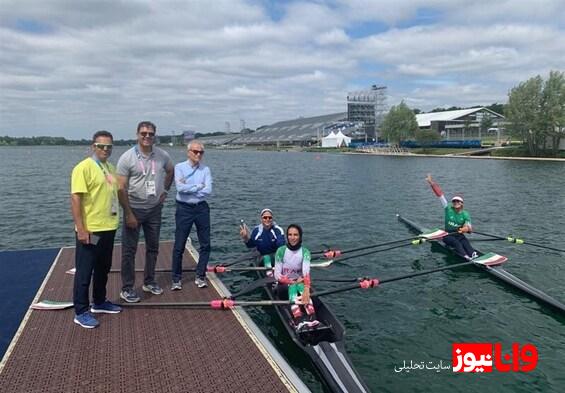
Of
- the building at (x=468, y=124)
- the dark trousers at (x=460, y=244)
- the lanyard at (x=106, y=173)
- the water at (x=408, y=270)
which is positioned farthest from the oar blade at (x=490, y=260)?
the building at (x=468, y=124)

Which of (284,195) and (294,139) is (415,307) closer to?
(284,195)

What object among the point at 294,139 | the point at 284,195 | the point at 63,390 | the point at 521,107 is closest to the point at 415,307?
the point at 63,390

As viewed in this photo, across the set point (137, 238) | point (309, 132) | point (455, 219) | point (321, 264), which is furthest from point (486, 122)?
point (137, 238)

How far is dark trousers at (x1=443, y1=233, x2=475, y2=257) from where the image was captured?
42.1ft

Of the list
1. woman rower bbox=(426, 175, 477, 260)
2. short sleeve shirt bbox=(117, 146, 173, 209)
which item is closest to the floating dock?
short sleeve shirt bbox=(117, 146, 173, 209)

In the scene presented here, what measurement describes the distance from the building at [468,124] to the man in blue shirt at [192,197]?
11201 cm

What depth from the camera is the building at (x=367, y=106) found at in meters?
160

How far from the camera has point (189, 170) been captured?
24.6ft

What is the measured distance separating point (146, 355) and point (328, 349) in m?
2.78

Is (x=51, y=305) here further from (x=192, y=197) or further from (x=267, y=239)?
(x=267, y=239)

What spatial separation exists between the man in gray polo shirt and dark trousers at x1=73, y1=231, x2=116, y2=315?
0.60 meters

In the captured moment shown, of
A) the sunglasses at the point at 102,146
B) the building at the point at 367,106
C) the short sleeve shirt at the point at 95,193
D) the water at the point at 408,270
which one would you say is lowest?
the water at the point at 408,270

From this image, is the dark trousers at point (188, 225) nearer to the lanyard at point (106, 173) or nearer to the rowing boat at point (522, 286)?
the lanyard at point (106, 173)

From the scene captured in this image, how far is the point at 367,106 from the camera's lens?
162 meters
